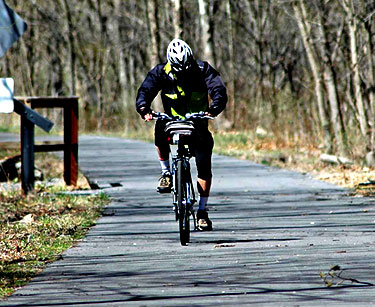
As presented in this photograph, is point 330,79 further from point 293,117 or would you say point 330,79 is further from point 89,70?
point 89,70

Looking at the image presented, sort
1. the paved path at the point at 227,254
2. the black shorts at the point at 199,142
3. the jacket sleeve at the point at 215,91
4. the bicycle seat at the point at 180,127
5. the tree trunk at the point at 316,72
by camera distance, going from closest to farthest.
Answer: the paved path at the point at 227,254, the bicycle seat at the point at 180,127, the jacket sleeve at the point at 215,91, the black shorts at the point at 199,142, the tree trunk at the point at 316,72

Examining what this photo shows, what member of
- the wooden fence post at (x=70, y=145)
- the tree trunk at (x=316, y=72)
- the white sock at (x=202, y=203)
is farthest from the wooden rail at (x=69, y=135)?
the tree trunk at (x=316, y=72)

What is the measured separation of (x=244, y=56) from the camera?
42688 mm

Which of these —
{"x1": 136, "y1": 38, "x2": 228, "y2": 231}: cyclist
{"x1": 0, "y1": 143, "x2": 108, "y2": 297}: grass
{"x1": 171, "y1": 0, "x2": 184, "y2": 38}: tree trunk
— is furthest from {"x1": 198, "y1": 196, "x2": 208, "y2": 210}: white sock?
{"x1": 171, "y1": 0, "x2": 184, "y2": 38}: tree trunk

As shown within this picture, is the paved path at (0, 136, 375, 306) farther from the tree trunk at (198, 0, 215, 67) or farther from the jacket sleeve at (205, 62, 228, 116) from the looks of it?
the tree trunk at (198, 0, 215, 67)

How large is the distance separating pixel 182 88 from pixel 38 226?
7.39 ft

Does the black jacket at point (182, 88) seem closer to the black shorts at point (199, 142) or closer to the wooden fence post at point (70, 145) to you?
the black shorts at point (199, 142)

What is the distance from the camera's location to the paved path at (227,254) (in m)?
6.28

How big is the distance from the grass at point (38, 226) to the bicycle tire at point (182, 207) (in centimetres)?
112

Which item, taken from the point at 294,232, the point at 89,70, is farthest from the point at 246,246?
the point at 89,70

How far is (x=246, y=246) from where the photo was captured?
8602 mm

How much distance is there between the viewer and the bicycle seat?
888 centimetres

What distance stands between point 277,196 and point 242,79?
80.6ft

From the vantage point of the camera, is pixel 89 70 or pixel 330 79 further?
pixel 89 70
